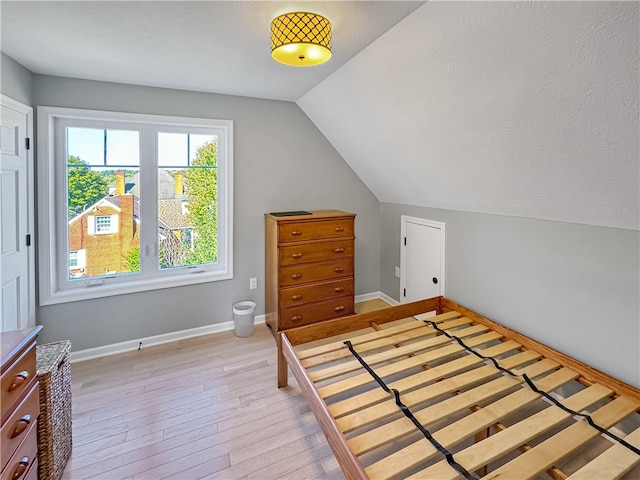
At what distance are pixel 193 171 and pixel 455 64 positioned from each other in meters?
2.32

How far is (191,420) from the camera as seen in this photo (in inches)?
78.9

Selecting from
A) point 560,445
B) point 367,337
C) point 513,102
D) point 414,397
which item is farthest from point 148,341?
point 513,102

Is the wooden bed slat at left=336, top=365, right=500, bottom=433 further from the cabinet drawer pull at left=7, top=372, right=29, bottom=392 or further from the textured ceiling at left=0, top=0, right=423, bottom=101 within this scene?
the textured ceiling at left=0, top=0, right=423, bottom=101

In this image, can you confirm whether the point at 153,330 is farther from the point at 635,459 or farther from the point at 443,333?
the point at 635,459

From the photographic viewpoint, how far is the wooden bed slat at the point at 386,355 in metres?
1.97

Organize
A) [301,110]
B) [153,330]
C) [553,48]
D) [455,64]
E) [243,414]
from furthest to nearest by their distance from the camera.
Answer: [301,110] → [153,330] → [243,414] → [455,64] → [553,48]

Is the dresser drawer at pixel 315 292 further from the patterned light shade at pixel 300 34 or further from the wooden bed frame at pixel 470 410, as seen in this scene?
the patterned light shade at pixel 300 34

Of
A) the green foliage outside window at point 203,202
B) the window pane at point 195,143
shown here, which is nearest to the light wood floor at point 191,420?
the green foliage outside window at point 203,202

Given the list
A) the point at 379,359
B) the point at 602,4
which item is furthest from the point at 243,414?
the point at 602,4

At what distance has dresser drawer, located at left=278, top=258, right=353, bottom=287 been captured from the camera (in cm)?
298

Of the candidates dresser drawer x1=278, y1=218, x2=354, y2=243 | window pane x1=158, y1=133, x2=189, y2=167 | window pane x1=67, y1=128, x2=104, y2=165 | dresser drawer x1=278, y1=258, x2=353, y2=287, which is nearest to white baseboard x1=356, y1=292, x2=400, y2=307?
dresser drawer x1=278, y1=258, x2=353, y2=287

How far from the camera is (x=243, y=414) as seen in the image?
2045mm

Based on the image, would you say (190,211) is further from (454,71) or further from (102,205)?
(454,71)

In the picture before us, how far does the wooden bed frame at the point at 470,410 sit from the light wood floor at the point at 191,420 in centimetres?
27
